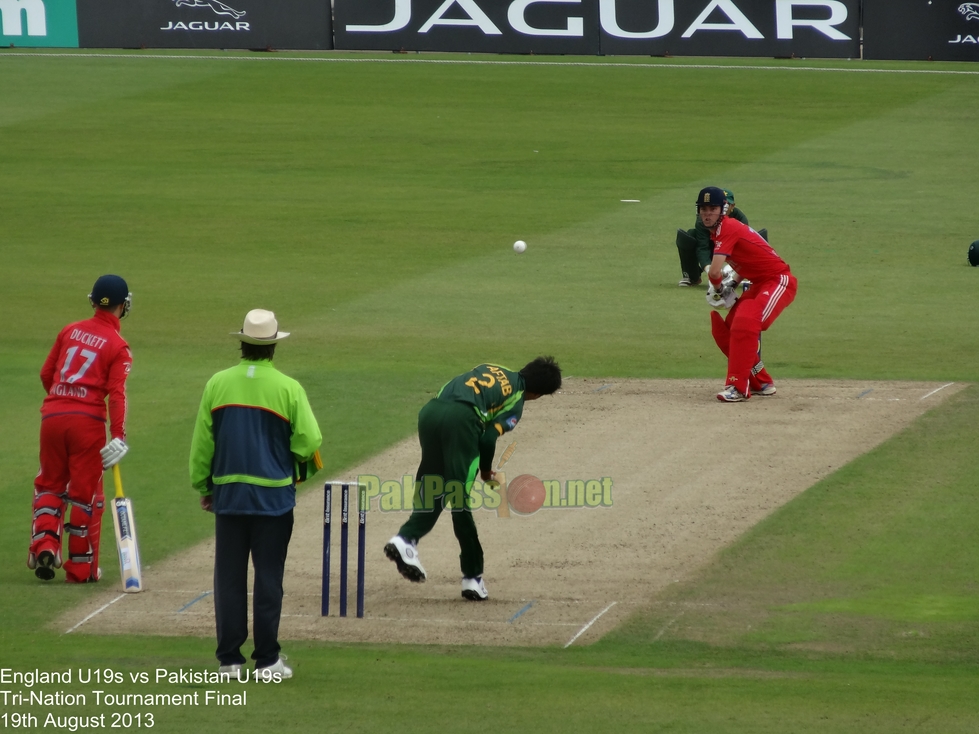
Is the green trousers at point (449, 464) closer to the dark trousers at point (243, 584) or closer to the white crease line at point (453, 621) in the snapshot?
the white crease line at point (453, 621)

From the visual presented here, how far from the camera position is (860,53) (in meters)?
36.5

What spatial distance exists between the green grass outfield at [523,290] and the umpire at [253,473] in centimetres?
39

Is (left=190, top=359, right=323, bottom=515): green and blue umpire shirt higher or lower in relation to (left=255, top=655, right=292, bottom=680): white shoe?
higher

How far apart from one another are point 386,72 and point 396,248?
49.9 ft

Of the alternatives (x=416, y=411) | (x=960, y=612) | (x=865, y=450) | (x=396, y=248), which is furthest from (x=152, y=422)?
(x=396, y=248)

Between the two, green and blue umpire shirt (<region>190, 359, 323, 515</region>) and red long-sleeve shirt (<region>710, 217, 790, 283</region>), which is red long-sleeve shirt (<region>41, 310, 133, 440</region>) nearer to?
green and blue umpire shirt (<region>190, 359, 323, 515</region>)

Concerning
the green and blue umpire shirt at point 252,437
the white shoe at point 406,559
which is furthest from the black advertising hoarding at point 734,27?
the green and blue umpire shirt at point 252,437

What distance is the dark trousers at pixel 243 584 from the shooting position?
791 centimetres

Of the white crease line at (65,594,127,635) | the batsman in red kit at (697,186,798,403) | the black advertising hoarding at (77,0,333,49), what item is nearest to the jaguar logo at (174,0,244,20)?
the black advertising hoarding at (77,0,333,49)

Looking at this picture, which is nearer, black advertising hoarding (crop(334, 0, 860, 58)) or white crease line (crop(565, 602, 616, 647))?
white crease line (crop(565, 602, 616, 647))

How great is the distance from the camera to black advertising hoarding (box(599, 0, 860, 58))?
117 feet

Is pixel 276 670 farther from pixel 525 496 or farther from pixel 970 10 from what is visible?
pixel 970 10

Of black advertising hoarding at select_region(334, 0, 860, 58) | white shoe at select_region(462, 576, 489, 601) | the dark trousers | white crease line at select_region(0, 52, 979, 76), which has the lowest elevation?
white shoe at select_region(462, 576, 489, 601)

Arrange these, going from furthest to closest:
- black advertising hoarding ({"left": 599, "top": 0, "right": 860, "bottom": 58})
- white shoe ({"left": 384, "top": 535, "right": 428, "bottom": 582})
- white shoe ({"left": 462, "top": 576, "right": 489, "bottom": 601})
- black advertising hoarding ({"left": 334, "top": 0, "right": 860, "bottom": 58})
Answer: black advertising hoarding ({"left": 334, "top": 0, "right": 860, "bottom": 58}), black advertising hoarding ({"left": 599, "top": 0, "right": 860, "bottom": 58}), white shoe ({"left": 462, "top": 576, "right": 489, "bottom": 601}), white shoe ({"left": 384, "top": 535, "right": 428, "bottom": 582})
